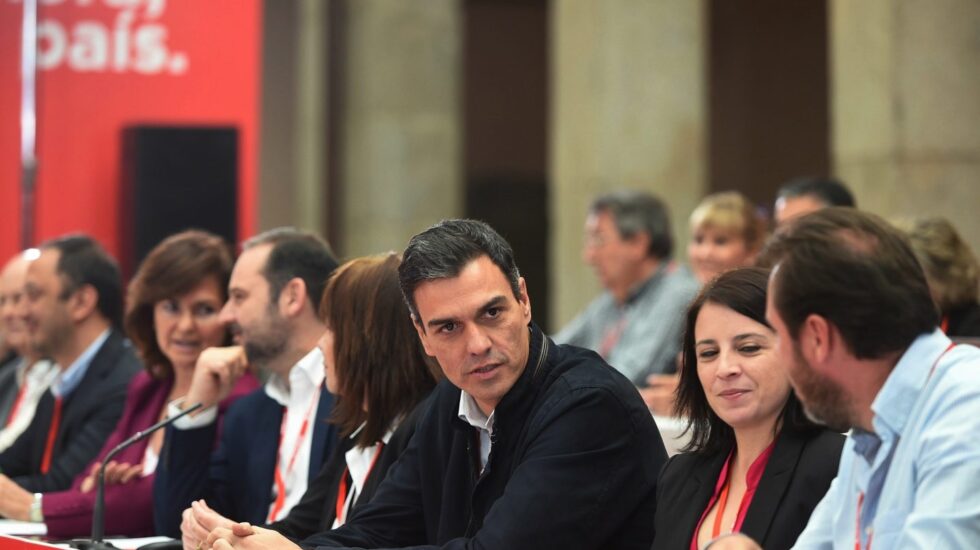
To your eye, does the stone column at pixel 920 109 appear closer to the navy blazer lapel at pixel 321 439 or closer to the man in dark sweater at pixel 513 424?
the navy blazer lapel at pixel 321 439

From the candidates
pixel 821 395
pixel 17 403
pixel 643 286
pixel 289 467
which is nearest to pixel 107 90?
pixel 17 403

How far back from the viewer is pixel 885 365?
6.89ft

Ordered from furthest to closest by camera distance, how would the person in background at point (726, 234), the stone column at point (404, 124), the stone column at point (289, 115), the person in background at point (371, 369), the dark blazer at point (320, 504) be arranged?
1. the stone column at point (289, 115)
2. the stone column at point (404, 124)
3. the person in background at point (726, 234)
4. the dark blazer at point (320, 504)
5. the person in background at point (371, 369)

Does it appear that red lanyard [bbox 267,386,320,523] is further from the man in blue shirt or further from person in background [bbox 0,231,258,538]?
the man in blue shirt

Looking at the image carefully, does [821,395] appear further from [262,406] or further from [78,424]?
[78,424]

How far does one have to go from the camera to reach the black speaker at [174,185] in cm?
647

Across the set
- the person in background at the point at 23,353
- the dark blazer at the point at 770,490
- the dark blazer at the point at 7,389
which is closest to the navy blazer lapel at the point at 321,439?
the dark blazer at the point at 770,490

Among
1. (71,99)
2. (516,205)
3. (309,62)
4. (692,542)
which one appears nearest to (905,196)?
(71,99)

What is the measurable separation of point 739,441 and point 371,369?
0.94 metres

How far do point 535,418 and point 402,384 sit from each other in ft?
2.31

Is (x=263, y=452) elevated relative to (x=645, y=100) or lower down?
lower down

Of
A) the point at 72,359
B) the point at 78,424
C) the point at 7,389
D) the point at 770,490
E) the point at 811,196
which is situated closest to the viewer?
the point at 770,490

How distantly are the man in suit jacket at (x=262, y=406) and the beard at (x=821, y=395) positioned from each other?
1.91 m

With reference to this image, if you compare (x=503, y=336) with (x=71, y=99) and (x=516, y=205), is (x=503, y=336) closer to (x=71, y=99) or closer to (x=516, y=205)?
(x=71, y=99)
